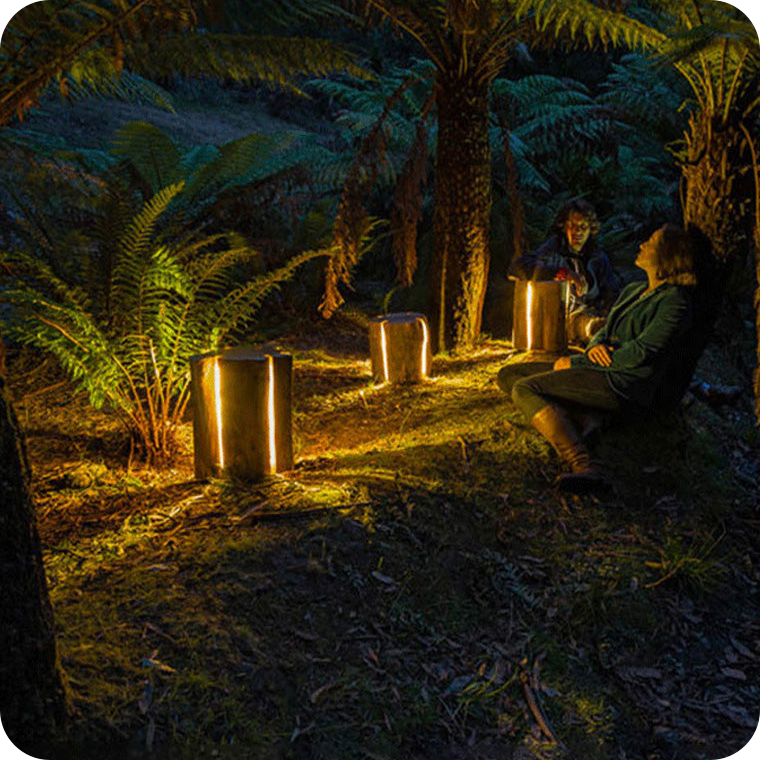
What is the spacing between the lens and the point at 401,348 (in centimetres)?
527

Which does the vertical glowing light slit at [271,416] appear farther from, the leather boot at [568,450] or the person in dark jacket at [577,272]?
the person in dark jacket at [577,272]

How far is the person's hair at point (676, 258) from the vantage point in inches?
147

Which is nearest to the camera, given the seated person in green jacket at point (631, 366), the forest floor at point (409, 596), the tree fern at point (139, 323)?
the forest floor at point (409, 596)

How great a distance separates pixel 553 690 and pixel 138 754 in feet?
4.83

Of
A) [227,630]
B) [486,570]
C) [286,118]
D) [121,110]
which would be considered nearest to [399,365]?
[486,570]

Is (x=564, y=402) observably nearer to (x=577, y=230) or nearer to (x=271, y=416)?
(x=271, y=416)

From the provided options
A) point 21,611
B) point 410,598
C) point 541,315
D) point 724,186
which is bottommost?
point 410,598

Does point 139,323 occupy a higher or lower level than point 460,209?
lower

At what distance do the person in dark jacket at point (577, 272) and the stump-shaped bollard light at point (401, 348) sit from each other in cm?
122

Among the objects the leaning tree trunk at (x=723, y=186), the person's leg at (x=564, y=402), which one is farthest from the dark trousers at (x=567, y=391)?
the leaning tree trunk at (x=723, y=186)

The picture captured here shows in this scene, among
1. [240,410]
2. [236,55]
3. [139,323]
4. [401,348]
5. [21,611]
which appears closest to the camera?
[21,611]

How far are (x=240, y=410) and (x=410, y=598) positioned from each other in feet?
4.15

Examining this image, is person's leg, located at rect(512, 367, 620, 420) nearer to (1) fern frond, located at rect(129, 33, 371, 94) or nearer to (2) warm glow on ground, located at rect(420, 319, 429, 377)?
(2) warm glow on ground, located at rect(420, 319, 429, 377)

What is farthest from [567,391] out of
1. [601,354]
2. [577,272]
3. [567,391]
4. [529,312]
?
[577,272]
